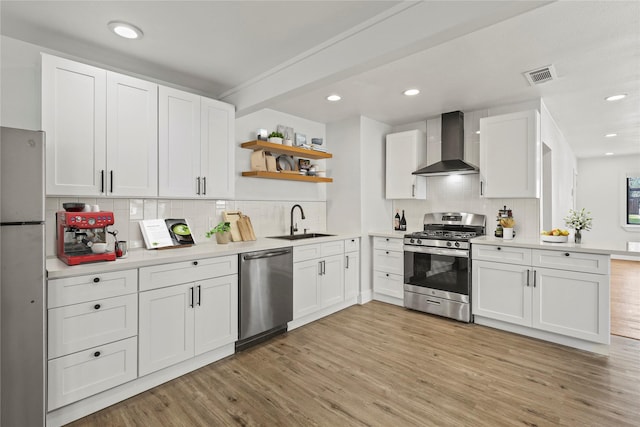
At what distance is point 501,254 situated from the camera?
132 inches

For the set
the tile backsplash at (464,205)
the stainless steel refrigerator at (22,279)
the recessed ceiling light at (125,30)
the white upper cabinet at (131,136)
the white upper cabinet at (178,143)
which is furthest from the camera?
the tile backsplash at (464,205)

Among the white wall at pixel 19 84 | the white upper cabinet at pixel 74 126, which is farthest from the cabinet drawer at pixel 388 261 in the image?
the white wall at pixel 19 84

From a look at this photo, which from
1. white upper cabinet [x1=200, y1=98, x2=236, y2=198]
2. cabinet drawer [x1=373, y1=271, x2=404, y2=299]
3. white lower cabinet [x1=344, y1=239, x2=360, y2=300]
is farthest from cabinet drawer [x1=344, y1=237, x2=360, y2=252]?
white upper cabinet [x1=200, y1=98, x2=236, y2=198]

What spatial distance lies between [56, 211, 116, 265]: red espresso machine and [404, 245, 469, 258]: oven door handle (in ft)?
10.3

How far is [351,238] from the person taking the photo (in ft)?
A: 13.6

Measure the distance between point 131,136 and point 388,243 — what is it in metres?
3.19

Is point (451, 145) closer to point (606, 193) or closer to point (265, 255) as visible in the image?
point (265, 255)

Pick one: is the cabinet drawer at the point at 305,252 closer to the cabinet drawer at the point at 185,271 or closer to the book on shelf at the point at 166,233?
the cabinet drawer at the point at 185,271

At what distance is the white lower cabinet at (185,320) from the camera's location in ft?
7.46

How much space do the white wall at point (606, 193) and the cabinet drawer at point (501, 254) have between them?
5981mm

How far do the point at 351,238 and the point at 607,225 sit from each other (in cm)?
752

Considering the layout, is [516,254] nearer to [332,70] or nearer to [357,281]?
[357,281]

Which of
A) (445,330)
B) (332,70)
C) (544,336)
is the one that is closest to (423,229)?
(445,330)

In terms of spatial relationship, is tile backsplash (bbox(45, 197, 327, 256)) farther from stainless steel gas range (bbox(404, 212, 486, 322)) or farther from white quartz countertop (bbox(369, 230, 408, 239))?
stainless steel gas range (bbox(404, 212, 486, 322))
